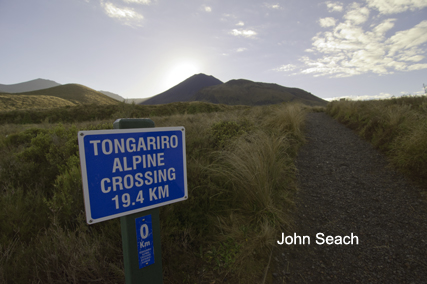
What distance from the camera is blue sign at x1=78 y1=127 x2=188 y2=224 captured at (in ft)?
3.17

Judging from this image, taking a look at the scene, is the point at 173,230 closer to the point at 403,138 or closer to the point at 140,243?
the point at 140,243

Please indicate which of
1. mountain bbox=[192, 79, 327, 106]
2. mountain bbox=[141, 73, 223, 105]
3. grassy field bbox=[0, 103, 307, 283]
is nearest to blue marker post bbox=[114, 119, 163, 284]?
grassy field bbox=[0, 103, 307, 283]

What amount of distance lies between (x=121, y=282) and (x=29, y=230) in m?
1.29

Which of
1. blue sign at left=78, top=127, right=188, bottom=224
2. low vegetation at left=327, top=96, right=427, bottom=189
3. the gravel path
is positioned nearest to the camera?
blue sign at left=78, top=127, right=188, bottom=224

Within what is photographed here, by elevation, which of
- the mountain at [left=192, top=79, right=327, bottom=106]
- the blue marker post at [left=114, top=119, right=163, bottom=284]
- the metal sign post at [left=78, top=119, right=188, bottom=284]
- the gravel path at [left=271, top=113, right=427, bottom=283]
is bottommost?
the gravel path at [left=271, top=113, right=427, bottom=283]

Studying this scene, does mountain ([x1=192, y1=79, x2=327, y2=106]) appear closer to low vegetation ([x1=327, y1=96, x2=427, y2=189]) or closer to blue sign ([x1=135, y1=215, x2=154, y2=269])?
low vegetation ([x1=327, y1=96, x2=427, y2=189])

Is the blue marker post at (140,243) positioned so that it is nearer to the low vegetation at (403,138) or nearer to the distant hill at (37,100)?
the low vegetation at (403,138)

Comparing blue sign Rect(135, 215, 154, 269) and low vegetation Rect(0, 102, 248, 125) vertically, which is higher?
low vegetation Rect(0, 102, 248, 125)

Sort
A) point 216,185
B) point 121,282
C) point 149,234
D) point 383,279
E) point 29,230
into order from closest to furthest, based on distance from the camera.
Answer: point 149,234 < point 121,282 < point 383,279 < point 29,230 < point 216,185

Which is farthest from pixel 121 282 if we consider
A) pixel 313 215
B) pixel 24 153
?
pixel 24 153

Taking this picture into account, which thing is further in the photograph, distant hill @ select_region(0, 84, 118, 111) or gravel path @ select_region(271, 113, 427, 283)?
distant hill @ select_region(0, 84, 118, 111)

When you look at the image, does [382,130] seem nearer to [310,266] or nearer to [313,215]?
[313,215]

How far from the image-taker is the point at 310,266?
86.6 inches

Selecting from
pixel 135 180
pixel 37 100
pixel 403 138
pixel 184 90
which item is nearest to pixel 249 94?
pixel 184 90
